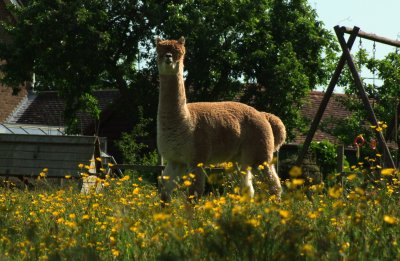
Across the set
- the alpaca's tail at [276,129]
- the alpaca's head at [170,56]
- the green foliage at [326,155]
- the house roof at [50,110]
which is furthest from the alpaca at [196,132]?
the house roof at [50,110]

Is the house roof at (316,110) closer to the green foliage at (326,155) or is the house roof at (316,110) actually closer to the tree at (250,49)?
the tree at (250,49)

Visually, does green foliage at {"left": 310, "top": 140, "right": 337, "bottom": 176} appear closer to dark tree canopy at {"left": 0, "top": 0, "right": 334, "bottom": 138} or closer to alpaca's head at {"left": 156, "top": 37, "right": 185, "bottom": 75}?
dark tree canopy at {"left": 0, "top": 0, "right": 334, "bottom": 138}

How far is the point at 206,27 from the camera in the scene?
34312 millimetres

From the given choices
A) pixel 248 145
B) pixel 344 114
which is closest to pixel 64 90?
pixel 344 114

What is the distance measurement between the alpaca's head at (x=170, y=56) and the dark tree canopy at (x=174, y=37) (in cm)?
2407

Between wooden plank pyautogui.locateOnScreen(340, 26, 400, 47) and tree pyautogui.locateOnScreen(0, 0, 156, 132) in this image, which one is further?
tree pyautogui.locateOnScreen(0, 0, 156, 132)

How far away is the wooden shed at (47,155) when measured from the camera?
1505 cm

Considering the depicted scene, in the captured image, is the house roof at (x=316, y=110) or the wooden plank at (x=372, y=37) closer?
the wooden plank at (x=372, y=37)

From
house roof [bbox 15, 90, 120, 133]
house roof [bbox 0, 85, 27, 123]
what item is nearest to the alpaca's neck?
house roof [bbox 0, 85, 27, 123]

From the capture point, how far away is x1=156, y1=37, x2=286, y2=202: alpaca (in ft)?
30.0

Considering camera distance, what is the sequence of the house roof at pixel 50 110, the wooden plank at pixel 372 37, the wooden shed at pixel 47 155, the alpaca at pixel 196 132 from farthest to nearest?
1. the house roof at pixel 50 110
2. the wooden shed at pixel 47 155
3. the wooden plank at pixel 372 37
4. the alpaca at pixel 196 132

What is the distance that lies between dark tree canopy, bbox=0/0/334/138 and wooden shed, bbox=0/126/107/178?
18099 mm

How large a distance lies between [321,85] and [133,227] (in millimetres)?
37370

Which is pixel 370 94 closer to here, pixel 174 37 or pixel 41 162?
pixel 174 37
